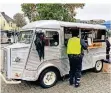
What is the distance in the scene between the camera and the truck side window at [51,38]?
7.11m

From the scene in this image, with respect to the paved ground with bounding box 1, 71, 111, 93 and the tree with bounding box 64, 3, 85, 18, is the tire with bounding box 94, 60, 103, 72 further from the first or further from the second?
the tree with bounding box 64, 3, 85, 18

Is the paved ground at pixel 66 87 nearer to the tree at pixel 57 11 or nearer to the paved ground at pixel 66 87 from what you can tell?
the paved ground at pixel 66 87

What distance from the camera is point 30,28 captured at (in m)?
7.22

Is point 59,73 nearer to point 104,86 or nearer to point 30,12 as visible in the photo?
point 104,86

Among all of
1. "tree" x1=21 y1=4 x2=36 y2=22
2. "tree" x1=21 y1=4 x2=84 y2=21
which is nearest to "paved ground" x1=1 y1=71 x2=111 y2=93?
"tree" x1=21 y1=4 x2=84 y2=21

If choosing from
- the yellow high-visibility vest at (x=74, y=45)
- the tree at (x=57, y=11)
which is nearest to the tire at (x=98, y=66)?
the yellow high-visibility vest at (x=74, y=45)

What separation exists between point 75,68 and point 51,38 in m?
1.31

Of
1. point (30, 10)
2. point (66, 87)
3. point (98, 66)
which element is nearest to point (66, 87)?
point (66, 87)

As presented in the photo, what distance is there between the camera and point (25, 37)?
291 inches

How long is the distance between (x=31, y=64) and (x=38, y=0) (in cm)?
344

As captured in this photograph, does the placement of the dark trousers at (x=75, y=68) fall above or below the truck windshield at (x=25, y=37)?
below

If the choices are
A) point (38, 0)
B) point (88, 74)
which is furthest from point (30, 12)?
point (88, 74)

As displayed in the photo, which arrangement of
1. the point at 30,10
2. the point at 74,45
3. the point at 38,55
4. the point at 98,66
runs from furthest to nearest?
the point at 30,10 → the point at 98,66 → the point at 74,45 → the point at 38,55

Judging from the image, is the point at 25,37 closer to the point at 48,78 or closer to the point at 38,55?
the point at 38,55
